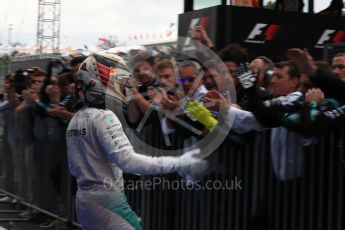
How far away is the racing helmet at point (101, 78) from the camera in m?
4.23

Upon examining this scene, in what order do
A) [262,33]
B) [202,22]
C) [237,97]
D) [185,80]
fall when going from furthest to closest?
[262,33], [202,22], [185,80], [237,97]

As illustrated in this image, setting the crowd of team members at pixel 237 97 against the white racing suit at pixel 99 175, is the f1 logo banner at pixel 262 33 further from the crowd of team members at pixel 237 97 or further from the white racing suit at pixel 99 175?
the white racing suit at pixel 99 175

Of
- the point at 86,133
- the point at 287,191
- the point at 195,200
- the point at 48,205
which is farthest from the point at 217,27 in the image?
the point at 86,133

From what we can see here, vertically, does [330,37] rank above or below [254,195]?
above

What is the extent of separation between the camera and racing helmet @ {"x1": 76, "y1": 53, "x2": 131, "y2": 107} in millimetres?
4230

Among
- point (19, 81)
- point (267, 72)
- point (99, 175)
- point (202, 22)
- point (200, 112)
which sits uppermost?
point (202, 22)

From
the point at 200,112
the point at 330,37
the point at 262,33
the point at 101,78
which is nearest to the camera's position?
the point at 101,78

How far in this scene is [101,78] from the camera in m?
4.22

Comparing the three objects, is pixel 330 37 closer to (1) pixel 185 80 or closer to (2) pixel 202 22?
(2) pixel 202 22

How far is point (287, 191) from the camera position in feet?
16.5

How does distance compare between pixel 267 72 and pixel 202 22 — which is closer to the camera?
pixel 267 72

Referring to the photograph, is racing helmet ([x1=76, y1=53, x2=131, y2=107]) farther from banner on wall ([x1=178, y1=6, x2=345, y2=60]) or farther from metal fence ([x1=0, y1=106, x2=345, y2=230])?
banner on wall ([x1=178, y1=6, x2=345, y2=60])

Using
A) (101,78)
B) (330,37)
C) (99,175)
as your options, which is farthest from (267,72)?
(330,37)

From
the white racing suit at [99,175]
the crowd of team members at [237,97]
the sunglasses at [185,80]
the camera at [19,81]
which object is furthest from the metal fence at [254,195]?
the camera at [19,81]
